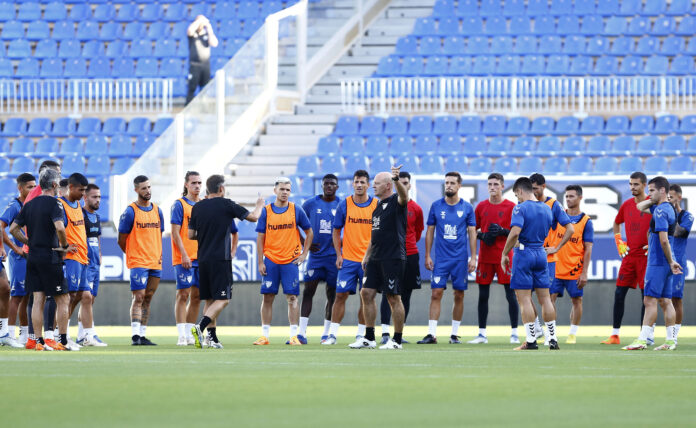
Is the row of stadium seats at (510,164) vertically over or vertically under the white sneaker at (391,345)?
over

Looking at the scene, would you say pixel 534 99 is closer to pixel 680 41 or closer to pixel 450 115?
pixel 450 115

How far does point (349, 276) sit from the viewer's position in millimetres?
15180

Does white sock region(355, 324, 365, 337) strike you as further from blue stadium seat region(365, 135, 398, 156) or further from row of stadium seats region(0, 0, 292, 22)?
row of stadium seats region(0, 0, 292, 22)

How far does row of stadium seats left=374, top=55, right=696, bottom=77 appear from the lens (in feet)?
92.7

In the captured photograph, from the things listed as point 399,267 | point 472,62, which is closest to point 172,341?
point 399,267

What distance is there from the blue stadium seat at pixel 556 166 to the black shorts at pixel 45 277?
13.0 m

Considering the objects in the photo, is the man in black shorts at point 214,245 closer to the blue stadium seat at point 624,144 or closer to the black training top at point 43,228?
the black training top at point 43,228

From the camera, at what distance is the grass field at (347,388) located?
22.6ft

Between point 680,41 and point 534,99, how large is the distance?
→ 4.49 m

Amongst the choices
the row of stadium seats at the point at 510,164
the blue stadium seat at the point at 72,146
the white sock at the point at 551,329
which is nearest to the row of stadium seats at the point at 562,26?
the row of stadium seats at the point at 510,164

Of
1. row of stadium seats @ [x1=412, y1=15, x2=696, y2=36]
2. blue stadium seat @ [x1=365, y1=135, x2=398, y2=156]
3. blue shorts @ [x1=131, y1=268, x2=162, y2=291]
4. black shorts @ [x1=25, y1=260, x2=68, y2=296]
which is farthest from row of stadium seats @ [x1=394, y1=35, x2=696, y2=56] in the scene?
black shorts @ [x1=25, y1=260, x2=68, y2=296]

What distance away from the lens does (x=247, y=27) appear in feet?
105

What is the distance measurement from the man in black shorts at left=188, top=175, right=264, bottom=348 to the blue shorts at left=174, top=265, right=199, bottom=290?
792 mm

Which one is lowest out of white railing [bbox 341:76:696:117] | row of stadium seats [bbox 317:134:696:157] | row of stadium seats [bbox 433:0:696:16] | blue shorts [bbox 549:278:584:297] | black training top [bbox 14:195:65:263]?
blue shorts [bbox 549:278:584:297]
